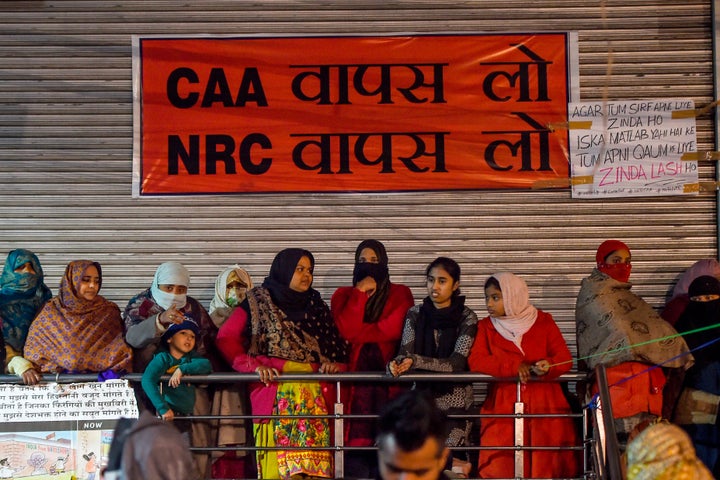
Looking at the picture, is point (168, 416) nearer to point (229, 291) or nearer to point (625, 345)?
point (229, 291)

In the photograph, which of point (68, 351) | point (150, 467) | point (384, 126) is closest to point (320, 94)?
point (384, 126)

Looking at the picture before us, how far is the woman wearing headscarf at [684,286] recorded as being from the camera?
28.2 feet

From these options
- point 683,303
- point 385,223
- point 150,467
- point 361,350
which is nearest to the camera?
point 150,467

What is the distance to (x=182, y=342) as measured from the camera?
7.68 metres

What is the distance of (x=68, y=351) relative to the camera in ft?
25.3

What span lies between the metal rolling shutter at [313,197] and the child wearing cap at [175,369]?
6.18 ft

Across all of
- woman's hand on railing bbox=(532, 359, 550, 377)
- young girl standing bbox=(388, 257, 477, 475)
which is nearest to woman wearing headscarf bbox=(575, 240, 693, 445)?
woman's hand on railing bbox=(532, 359, 550, 377)

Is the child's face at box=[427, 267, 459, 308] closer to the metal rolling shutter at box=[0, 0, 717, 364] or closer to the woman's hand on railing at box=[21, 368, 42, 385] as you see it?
the metal rolling shutter at box=[0, 0, 717, 364]

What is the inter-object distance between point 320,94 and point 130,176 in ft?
5.85

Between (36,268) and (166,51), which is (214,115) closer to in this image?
(166,51)

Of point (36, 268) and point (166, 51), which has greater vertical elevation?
point (166, 51)

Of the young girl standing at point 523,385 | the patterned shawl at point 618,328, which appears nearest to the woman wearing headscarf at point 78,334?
the young girl standing at point 523,385

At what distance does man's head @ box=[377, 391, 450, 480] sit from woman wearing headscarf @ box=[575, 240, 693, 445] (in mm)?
3221

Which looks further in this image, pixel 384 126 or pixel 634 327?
pixel 384 126
